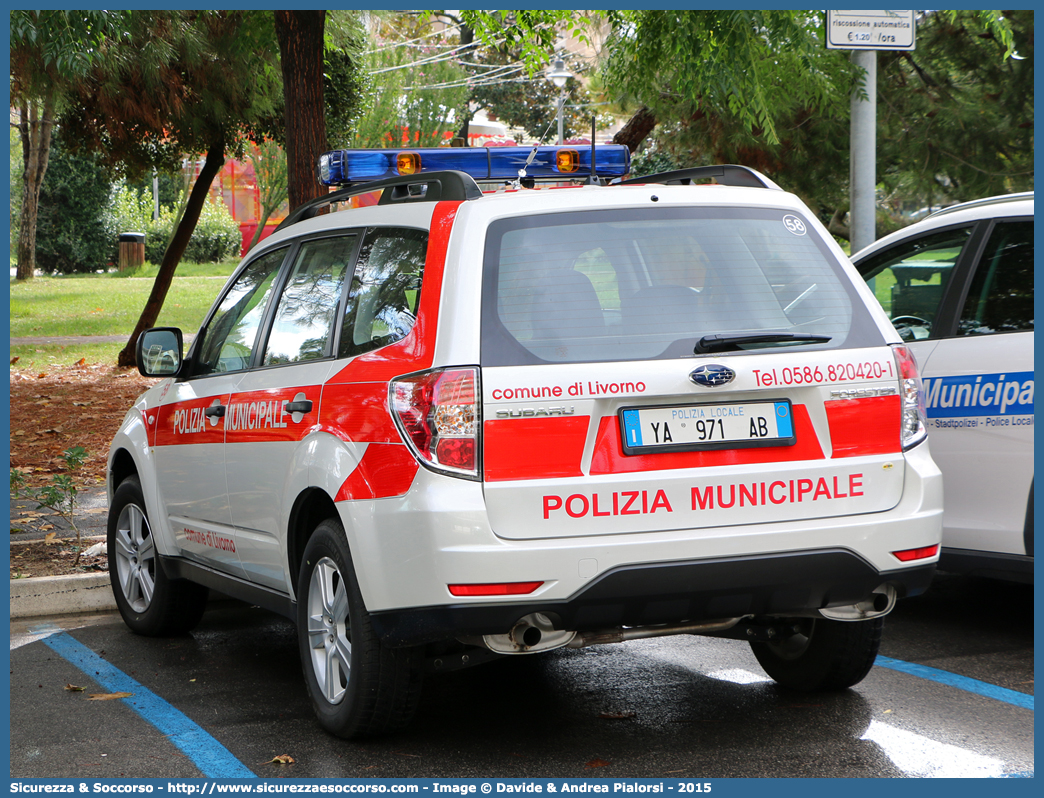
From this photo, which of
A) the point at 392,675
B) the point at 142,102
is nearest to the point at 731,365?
the point at 392,675

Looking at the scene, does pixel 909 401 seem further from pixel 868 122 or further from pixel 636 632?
pixel 868 122

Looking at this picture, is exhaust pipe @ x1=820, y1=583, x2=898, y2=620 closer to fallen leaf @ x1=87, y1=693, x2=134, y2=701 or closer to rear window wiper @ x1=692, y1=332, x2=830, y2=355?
rear window wiper @ x1=692, y1=332, x2=830, y2=355

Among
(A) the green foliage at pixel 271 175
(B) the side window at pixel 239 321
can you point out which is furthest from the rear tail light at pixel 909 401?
(A) the green foliage at pixel 271 175

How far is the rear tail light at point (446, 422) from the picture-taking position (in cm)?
362

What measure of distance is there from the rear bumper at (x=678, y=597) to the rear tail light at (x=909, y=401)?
46cm

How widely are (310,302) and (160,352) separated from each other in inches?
41.2

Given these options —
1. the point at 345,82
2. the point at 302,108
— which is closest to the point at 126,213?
the point at 345,82

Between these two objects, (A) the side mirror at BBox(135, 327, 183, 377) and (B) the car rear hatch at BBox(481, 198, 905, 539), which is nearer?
(B) the car rear hatch at BBox(481, 198, 905, 539)

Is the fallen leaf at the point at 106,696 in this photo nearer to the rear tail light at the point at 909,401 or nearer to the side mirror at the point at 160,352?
the side mirror at the point at 160,352

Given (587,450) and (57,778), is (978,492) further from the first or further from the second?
(57,778)

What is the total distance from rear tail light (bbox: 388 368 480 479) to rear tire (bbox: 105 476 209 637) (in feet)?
8.01

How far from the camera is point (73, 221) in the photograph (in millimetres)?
39531

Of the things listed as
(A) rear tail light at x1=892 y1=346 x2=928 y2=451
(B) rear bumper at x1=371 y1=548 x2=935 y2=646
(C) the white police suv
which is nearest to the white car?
(C) the white police suv

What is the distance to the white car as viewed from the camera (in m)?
5.12
